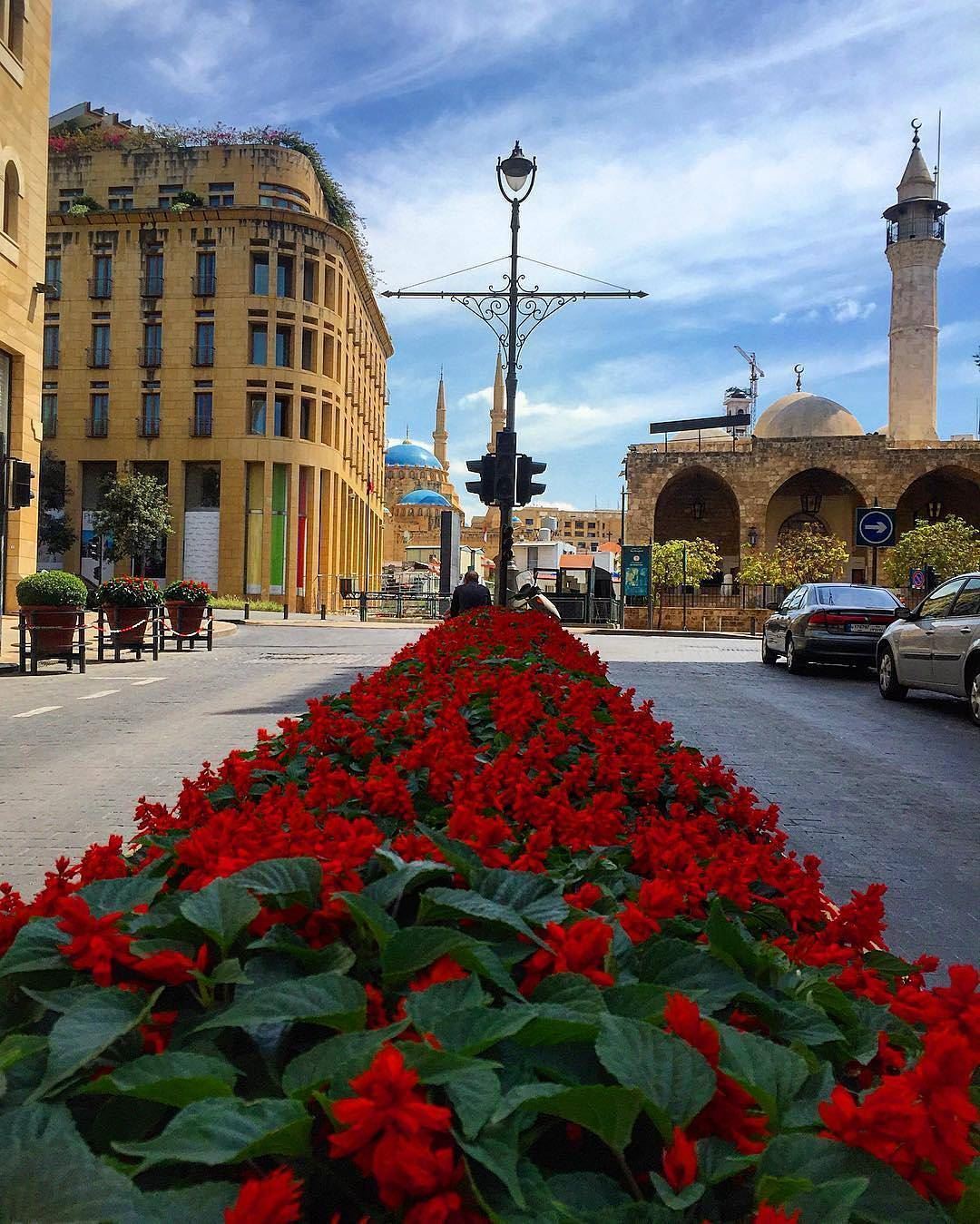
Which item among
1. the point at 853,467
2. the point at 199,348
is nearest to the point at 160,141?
the point at 199,348

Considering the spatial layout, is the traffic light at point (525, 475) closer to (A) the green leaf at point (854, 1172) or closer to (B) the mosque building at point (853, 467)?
(A) the green leaf at point (854, 1172)

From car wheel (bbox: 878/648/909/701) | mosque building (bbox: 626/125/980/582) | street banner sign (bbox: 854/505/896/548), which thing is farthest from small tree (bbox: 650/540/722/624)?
car wheel (bbox: 878/648/909/701)

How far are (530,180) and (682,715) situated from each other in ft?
31.9

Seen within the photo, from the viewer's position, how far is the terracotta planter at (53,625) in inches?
610

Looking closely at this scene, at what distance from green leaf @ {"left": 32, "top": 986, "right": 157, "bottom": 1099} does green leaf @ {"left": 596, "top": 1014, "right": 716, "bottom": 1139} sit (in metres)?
0.53

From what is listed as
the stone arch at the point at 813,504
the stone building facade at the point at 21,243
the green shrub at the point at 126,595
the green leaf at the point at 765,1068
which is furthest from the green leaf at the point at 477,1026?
the stone arch at the point at 813,504

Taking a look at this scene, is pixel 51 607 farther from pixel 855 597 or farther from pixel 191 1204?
pixel 191 1204

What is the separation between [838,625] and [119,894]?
654 inches

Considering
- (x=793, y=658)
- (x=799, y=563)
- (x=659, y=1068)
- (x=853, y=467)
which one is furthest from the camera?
(x=853, y=467)

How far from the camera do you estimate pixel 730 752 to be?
8.95 m

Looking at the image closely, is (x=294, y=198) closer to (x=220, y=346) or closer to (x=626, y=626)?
(x=220, y=346)

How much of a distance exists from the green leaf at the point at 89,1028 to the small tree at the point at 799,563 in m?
45.8

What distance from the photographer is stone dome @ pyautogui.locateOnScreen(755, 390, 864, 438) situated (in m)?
62.2

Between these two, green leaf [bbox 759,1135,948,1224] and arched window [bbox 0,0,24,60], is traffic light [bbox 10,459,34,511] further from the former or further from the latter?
green leaf [bbox 759,1135,948,1224]
